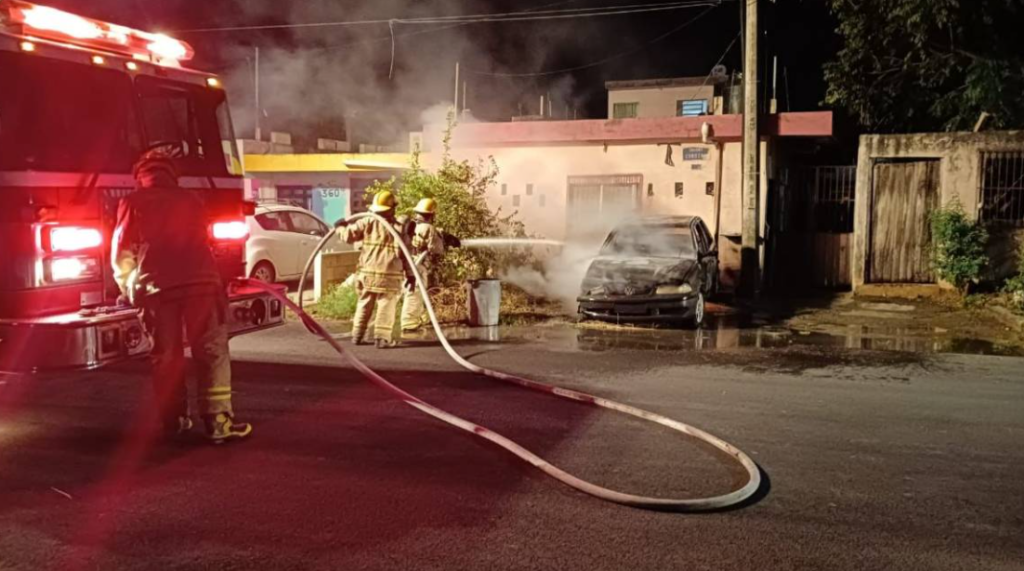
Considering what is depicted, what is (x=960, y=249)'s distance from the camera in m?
13.0

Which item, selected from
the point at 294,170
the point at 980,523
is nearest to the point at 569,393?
the point at 980,523

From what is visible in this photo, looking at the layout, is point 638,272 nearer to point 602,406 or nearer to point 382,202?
point 382,202

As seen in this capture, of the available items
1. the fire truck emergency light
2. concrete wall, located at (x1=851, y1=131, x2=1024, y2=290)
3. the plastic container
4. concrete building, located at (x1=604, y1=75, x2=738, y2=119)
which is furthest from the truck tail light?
concrete building, located at (x1=604, y1=75, x2=738, y2=119)

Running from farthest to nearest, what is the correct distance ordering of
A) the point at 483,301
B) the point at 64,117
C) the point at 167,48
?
the point at 483,301 → the point at 167,48 → the point at 64,117

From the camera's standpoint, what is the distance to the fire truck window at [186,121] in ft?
18.9

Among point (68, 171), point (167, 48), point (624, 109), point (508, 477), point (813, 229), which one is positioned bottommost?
point (508, 477)

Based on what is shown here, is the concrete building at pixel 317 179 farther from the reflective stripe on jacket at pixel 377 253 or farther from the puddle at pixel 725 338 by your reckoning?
the reflective stripe on jacket at pixel 377 253

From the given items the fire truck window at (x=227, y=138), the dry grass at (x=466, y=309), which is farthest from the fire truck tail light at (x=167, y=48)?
the dry grass at (x=466, y=309)

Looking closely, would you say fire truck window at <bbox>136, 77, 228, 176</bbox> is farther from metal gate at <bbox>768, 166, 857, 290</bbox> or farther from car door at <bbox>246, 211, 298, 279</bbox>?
metal gate at <bbox>768, 166, 857, 290</bbox>

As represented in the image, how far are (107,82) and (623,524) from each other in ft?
13.5

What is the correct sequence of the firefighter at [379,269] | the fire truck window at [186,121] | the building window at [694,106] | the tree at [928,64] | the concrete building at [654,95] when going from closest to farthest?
1. the fire truck window at [186,121]
2. the firefighter at [379,269]
3. the tree at [928,64]
4. the building window at [694,106]
5. the concrete building at [654,95]

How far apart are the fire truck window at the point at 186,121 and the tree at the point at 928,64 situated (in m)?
13.4

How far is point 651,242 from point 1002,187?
6.29 m

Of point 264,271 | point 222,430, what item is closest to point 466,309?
point 264,271
